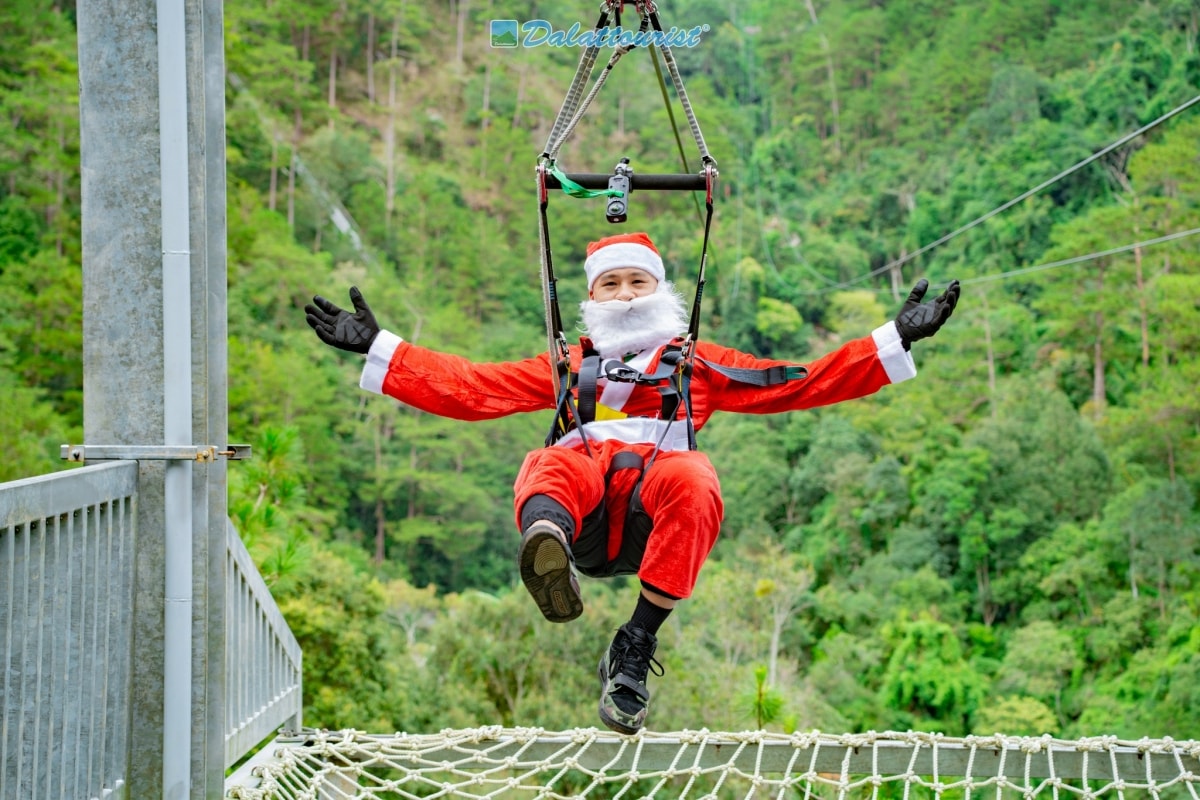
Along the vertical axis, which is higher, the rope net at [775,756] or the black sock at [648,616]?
the black sock at [648,616]

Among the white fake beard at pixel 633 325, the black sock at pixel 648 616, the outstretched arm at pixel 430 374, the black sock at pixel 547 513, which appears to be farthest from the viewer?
the white fake beard at pixel 633 325

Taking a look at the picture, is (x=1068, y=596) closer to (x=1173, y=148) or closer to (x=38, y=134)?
(x=1173, y=148)

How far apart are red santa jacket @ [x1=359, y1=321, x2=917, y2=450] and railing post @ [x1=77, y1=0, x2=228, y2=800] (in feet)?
1.63

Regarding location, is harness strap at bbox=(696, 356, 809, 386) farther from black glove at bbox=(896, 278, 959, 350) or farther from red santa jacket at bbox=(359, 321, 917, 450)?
black glove at bbox=(896, 278, 959, 350)

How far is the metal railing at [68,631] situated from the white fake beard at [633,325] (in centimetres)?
98

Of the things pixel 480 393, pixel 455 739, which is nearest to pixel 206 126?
pixel 480 393

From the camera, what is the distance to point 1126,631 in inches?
576

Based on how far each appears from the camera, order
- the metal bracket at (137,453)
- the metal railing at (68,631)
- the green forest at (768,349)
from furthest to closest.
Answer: the green forest at (768,349), the metal bracket at (137,453), the metal railing at (68,631)

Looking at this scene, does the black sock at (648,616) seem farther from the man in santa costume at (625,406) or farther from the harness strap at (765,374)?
the harness strap at (765,374)

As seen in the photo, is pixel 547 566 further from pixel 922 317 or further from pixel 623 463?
pixel 922 317

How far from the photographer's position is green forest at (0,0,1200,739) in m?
12.7

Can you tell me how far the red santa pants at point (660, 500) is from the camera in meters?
1.97

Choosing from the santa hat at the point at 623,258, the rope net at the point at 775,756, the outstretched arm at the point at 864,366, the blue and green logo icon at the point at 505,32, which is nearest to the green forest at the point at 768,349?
the rope net at the point at 775,756

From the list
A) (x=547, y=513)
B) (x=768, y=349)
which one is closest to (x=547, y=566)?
(x=547, y=513)
